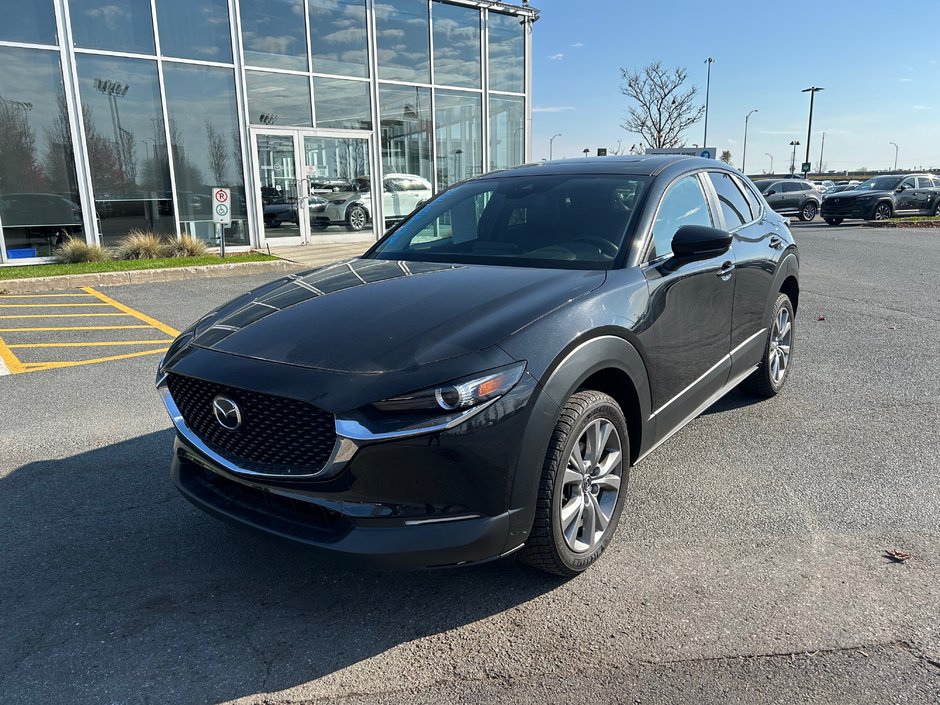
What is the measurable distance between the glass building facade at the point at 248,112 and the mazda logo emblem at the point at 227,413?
41.4ft

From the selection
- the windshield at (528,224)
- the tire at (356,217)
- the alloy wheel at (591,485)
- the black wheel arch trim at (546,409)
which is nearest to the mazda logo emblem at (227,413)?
the black wheel arch trim at (546,409)

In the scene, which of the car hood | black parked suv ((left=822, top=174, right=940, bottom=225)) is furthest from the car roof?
black parked suv ((left=822, top=174, right=940, bottom=225))

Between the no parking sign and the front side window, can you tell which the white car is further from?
the front side window

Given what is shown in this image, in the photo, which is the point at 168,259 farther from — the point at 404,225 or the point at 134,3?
the point at 404,225

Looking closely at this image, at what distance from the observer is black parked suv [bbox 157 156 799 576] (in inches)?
94.7

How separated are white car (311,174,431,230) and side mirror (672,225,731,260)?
14286 millimetres

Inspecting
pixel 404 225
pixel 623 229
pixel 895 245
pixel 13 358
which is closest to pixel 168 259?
pixel 13 358

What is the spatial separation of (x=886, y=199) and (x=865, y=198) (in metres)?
1.04

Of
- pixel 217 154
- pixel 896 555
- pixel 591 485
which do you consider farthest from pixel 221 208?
pixel 896 555

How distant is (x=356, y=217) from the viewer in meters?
17.5

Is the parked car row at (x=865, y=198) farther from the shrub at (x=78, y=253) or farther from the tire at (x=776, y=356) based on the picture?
the tire at (x=776, y=356)

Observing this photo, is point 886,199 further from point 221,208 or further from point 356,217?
point 221,208

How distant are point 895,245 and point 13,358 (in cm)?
1910

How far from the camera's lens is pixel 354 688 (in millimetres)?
2367
